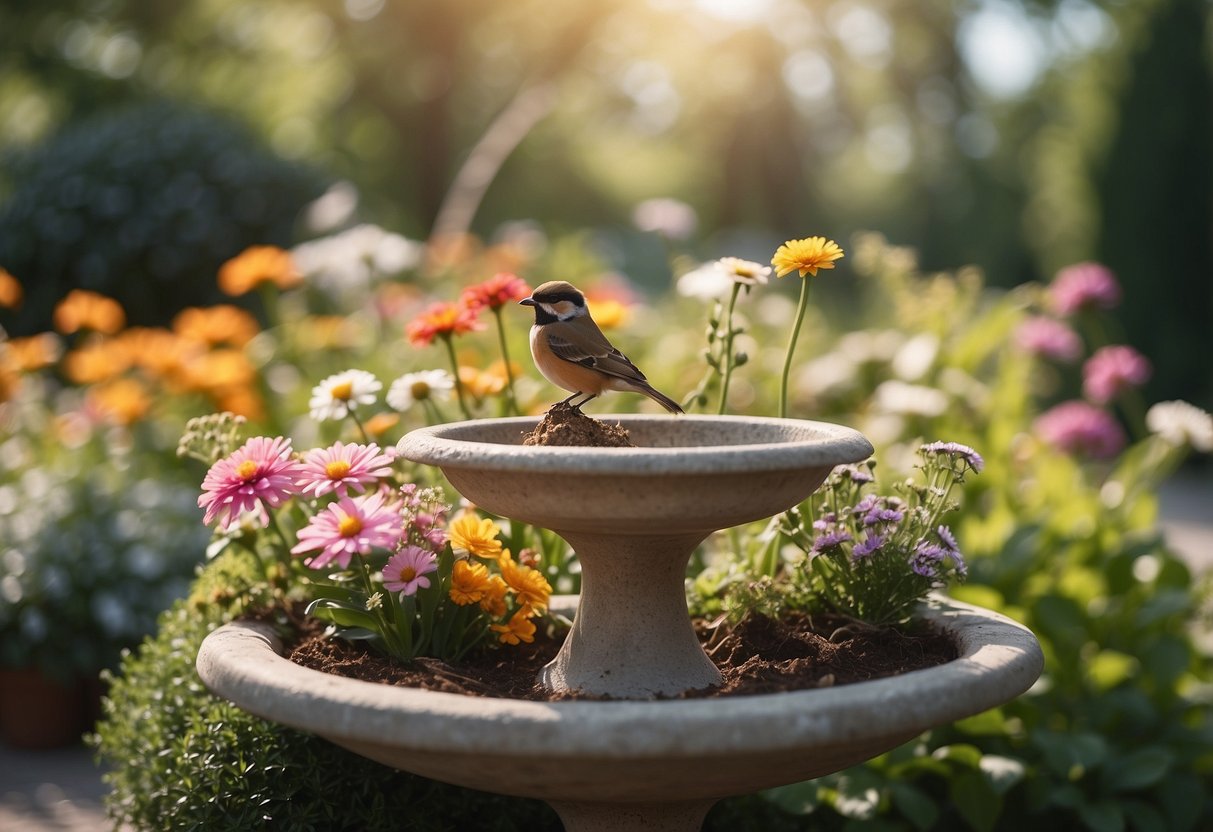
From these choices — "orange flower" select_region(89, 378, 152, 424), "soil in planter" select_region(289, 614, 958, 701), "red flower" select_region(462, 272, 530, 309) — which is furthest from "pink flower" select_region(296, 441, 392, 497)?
"orange flower" select_region(89, 378, 152, 424)

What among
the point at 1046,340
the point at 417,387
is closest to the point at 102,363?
the point at 417,387

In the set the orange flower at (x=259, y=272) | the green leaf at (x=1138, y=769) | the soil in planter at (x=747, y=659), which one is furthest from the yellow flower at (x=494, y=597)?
the orange flower at (x=259, y=272)

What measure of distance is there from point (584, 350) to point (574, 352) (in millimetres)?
20

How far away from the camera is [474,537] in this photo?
2.22 meters

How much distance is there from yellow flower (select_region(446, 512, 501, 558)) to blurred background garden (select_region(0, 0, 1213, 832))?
2.08 feet

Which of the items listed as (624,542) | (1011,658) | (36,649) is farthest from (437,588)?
(36,649)

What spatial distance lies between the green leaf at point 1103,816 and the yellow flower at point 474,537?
5.94 feet

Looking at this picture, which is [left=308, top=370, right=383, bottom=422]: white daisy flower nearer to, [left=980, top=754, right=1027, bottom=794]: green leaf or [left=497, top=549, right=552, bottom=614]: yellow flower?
[left=497, top=549, right=552, bottom=614]: yellow flower

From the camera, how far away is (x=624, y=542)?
2.12m

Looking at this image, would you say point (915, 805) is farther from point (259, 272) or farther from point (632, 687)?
point (259, 272)

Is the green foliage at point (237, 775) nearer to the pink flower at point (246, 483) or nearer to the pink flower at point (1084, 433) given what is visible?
the pink flower at point (246, 483)

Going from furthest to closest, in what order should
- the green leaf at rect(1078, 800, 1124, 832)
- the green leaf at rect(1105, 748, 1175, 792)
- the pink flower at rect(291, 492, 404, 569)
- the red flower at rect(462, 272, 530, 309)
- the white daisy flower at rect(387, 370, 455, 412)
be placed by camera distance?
1. the green leaf at rect(1105, 748, 1175, 792)
2. the green leaf at rect(1078, 800, 1124, 832)
3. the white daisy flower at rect(387, 370, 455, 412)
4. the red flower at rect(462, 272, 530, 309)
5. the pink flower at rect(291, 492, 404, 569)

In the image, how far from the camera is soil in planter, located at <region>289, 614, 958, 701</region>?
2111 millimetres

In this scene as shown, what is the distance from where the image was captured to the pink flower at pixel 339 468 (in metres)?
2.20
